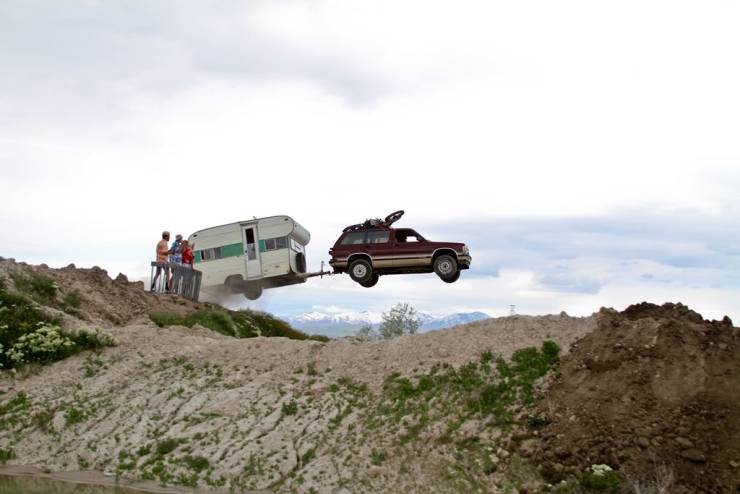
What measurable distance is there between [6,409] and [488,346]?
10615 millimetres

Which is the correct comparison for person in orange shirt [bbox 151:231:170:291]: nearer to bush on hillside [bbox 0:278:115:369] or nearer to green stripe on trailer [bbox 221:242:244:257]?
green stripe on trailer [bbox 221:242:244:257]

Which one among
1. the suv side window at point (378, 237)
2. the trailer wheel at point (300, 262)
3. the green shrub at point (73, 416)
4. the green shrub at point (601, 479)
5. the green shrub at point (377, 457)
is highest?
the suv side window at point (378, 237)

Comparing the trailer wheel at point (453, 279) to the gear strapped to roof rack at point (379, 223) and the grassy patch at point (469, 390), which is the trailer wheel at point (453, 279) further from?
the grassy patch at point (469, 390)

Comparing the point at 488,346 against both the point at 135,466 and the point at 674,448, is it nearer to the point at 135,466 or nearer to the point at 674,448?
the point at 674,448

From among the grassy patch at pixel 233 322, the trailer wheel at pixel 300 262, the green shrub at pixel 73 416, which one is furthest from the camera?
the trailer wheel at pixel 300 262

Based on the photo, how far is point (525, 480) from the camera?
12.6 meters

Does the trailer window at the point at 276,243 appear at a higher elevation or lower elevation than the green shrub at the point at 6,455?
higher

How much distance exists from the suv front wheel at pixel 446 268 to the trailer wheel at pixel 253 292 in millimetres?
8918

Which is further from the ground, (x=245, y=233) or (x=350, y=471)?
(x=245, y=233)

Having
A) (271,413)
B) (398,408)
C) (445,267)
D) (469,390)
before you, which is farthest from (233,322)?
(469,390)

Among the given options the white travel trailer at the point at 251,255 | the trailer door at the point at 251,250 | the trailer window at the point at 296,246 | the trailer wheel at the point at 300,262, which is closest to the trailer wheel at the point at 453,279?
the white travel trailer at the point at 251,255

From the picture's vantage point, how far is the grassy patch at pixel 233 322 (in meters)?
25.1

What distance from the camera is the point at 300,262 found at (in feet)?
106

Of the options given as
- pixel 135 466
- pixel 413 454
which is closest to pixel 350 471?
pixel 413 454
